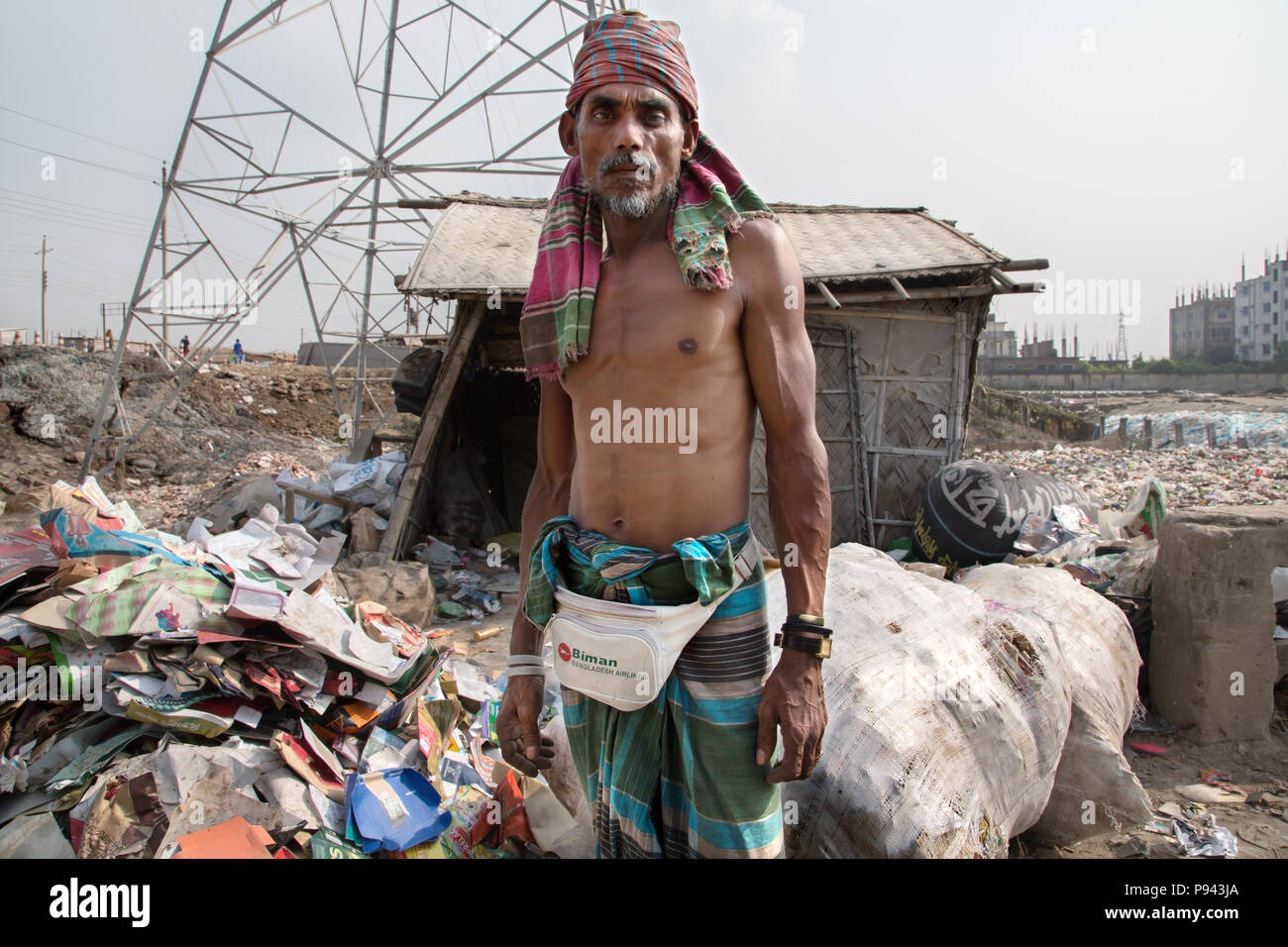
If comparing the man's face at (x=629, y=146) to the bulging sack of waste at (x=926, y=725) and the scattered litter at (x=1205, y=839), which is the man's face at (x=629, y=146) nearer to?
the bulging sack of waste at (x=926, y=725)

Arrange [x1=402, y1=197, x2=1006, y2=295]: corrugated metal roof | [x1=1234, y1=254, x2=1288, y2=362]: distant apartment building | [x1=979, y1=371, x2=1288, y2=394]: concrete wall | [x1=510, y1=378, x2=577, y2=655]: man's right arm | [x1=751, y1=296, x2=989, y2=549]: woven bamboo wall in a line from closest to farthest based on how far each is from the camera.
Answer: [x1=510, y1=378, x2=577, y2=655]: man's right arm < [x1=402, y1=197, x2=1006, y2=295]: corrugated metal roof < [x1=751, y1=296, x2=989, y2=549]: woven bamboo wall < [x1=979, y1=371, x2=1288, y2=394]: concrete wall < [x1=1234, y1=254, x2=1288, y2=362]: distant apartment building

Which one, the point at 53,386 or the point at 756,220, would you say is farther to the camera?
the point at 53,386

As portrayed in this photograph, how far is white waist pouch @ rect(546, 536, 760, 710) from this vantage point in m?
1.33

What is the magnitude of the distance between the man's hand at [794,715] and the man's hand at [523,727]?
0.56 meters

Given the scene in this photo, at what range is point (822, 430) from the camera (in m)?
6.87

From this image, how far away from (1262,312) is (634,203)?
56.6 metres

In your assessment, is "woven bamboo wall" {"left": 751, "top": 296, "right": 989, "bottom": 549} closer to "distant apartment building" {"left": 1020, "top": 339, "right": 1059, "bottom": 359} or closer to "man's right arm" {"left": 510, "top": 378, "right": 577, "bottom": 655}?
"man's right arm" {"left": 510, "top": 378, "right": 577, "bottom": 655}

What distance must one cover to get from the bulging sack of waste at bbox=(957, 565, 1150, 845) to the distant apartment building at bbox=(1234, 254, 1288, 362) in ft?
154

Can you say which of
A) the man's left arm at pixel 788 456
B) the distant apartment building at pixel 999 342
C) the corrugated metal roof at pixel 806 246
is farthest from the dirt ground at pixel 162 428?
the distant apartment building at pixel 999 342

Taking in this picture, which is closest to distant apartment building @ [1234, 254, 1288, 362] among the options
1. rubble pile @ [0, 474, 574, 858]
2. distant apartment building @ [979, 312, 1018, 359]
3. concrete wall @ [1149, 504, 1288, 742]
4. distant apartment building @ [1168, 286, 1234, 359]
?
distant apartment building @ [1168, 286, 1234, 359]

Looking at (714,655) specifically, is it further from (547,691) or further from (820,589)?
(547,691)

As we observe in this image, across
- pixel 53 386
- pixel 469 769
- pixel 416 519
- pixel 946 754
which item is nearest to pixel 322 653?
pixel 469 769

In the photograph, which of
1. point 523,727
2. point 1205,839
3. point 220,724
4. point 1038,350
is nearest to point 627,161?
point 523,727

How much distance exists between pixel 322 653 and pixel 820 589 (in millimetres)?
2408
